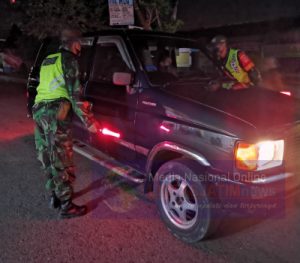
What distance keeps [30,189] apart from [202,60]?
9.36 ft

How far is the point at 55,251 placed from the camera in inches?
136

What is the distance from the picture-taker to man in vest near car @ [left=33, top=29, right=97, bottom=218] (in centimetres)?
396

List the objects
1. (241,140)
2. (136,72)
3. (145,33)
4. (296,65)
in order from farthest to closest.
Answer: (296,65) → (145,33) → (136,72) → (241,140)

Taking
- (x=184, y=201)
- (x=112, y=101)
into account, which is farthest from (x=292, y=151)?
(x=112, y=101)

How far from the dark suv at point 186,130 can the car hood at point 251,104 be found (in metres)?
0.01

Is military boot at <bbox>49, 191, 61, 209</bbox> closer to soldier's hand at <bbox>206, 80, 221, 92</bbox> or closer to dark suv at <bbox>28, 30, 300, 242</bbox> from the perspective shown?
dark suv at <bbox>28, 30, 300, 242</bbox>

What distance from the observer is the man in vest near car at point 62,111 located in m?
3.96

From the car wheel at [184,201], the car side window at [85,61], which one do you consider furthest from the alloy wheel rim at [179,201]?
the car side window at [85,61]

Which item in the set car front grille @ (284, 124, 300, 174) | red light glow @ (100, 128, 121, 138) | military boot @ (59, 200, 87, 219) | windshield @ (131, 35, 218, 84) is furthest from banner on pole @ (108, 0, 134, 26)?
car front grille @ (284, 124, 300, 174)

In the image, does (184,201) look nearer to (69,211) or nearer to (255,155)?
(255,155)

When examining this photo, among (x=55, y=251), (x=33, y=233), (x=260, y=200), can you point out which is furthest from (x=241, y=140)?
(x=33, y=233)

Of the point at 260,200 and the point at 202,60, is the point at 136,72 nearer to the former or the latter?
the point at 202,60

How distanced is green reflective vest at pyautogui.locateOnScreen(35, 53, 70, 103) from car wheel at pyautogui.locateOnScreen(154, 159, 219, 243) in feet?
4.42

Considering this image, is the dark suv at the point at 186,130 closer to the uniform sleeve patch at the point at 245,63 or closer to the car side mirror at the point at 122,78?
the car side mirror at the point at 122,78
